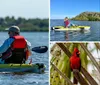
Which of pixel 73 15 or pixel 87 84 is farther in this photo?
pixel 73 15

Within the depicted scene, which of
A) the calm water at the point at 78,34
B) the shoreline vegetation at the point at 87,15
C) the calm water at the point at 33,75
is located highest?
the shoreline vegetation at the point at 87,15

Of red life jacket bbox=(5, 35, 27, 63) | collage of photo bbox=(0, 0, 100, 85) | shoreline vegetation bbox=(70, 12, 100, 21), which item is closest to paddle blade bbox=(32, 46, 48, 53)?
collage of photo bbox=(0, 0, 100, 85)

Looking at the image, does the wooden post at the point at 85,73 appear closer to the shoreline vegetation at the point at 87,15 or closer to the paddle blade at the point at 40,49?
the paddle blade at the point at 40,49

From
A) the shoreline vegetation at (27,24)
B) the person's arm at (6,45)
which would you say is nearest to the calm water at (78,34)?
the shoreline vegetation at (27,24)

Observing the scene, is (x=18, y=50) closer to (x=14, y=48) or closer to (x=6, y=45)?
(x=14, y=48)

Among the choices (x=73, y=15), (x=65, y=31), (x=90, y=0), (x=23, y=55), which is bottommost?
(x=23, y=55)

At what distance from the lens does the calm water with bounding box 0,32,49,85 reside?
113 inches

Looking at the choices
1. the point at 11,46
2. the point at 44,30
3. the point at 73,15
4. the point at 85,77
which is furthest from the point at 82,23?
the point at 11,46

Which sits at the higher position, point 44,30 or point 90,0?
point 90,0

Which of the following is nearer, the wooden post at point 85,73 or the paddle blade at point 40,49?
the wooden post at point 85,73

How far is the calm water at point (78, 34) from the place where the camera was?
2.92 meters

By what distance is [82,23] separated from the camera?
3.03 metres

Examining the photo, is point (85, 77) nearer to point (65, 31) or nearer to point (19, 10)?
point (65, 31)

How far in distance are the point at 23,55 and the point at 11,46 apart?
0.61ft
